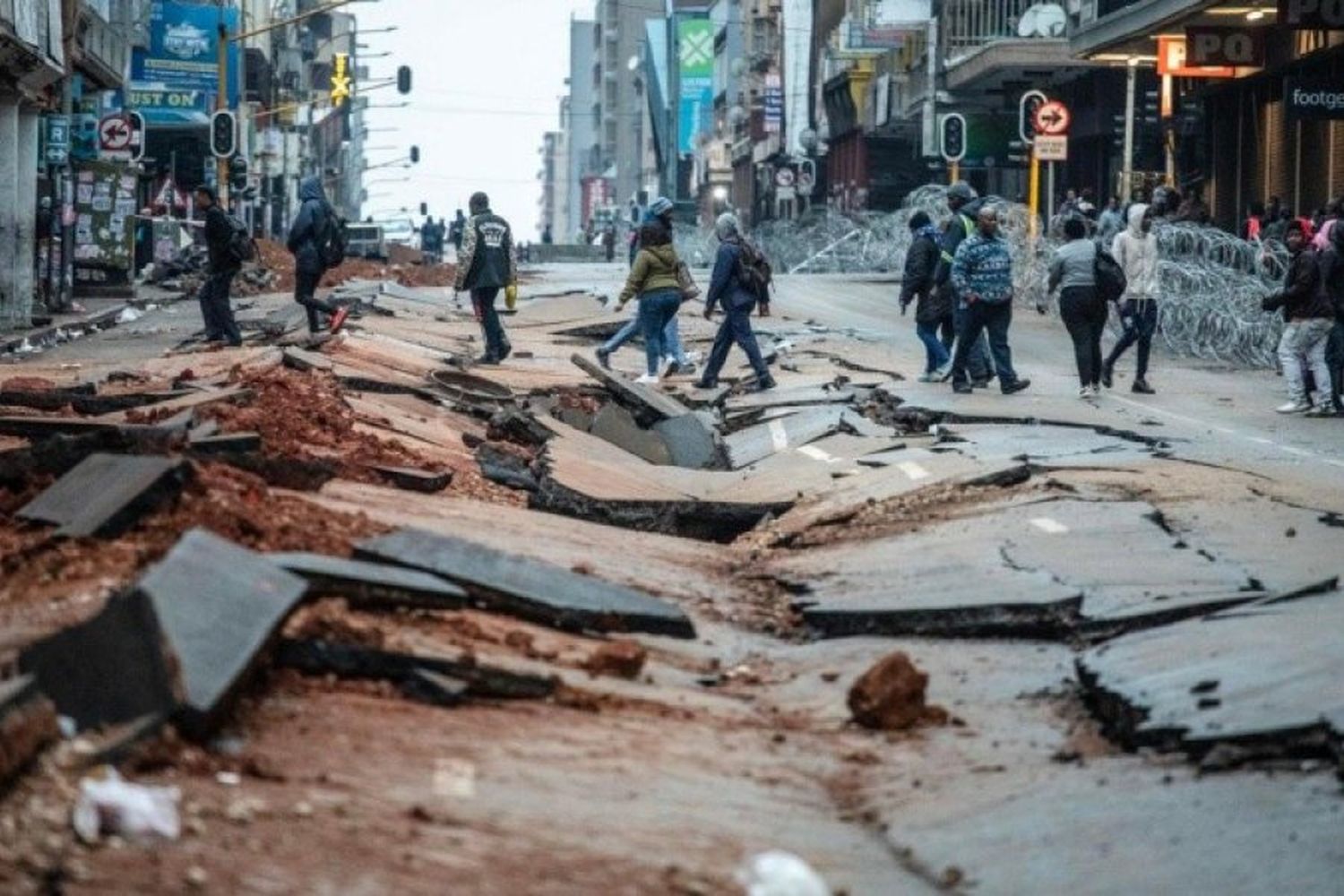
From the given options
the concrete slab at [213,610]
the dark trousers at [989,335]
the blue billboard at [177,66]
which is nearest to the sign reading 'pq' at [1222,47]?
the dark trousers at [989,335]

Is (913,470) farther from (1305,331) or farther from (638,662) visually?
(1305,331)

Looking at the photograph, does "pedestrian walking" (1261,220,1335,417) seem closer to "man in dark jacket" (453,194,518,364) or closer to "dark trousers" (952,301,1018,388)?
"dark trousers" (952,301,1018,388)

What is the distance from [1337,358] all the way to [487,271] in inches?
325

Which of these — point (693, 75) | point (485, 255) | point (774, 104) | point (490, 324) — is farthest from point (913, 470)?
point (693, 75)

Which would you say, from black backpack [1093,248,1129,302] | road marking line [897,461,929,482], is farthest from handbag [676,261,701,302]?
road marking line [897,461,929,482]

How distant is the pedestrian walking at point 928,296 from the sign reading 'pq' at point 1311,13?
44.2 feet

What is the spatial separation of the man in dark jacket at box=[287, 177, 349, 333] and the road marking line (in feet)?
43.5

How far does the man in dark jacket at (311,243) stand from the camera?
28.8 meters

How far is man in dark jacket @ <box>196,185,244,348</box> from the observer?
93.3 ft

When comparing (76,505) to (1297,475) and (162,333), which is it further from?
(162,333)

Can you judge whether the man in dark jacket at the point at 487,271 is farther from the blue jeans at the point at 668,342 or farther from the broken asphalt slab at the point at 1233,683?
the broken asphalt slab at the point at 1233,683

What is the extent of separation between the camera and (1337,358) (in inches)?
913

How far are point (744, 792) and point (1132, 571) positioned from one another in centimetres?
442

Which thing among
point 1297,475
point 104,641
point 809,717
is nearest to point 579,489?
point 1297,475
